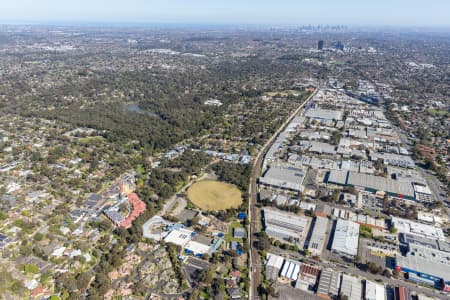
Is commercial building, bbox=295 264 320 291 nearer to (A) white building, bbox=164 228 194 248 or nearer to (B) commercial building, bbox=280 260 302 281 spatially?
(B) commercial building, bbox=280 260 302 281

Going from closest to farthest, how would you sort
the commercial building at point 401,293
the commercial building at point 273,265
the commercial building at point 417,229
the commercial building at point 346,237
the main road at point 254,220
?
the commercial building at point 401,293
the main road at point 254,220
the commercial building at point 273,265
the commercial building at point 346,237
the commercial building at point 417,229

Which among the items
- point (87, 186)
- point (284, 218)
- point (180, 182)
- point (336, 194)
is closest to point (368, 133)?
point (336, 194)

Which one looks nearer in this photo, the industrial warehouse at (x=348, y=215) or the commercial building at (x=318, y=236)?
the industrial warehouse at (x=348, y=215)

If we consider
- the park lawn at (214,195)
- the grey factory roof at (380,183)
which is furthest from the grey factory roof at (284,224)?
A: the grey factory roof at (380,183)

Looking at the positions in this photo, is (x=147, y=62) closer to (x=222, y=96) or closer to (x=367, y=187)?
(x=222, y=96)

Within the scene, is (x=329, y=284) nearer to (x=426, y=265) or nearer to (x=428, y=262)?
(x=426, y=265)

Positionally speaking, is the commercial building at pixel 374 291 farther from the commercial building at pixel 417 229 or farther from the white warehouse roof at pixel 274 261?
the commercial building at pixel 417 229

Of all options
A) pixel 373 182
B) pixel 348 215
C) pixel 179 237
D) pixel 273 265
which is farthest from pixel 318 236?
pixel 373 182
